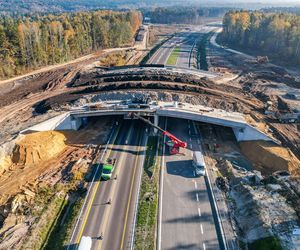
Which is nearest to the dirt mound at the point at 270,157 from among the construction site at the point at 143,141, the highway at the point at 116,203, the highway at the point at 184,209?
the construction site at the point at 143,141

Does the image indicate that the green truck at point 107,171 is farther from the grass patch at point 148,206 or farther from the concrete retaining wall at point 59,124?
the concrete retaining wall at point 59,124

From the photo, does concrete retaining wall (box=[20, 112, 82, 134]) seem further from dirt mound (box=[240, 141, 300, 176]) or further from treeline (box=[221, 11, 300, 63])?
treeline (box=[221, 11, 300, 63])

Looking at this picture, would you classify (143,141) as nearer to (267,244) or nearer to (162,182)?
(162,182)

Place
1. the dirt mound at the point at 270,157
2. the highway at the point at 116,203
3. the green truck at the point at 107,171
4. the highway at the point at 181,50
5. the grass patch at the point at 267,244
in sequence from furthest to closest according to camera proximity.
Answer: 1. the highway at the point at 181,50
2. the dirt mound at the point at 270,157
3. the green truck at the point at 107,171
4. the highway at the point at 116,203
5. the grass patch at the point at 267,244

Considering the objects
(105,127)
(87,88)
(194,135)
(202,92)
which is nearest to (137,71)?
(87,88)

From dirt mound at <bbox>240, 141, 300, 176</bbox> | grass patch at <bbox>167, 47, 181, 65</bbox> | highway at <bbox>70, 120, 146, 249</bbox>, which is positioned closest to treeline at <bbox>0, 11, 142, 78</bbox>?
grass patch at <bbox>167, 47, 181, 65</bbox>

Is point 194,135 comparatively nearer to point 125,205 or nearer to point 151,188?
point 151,188
